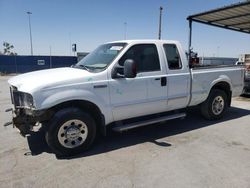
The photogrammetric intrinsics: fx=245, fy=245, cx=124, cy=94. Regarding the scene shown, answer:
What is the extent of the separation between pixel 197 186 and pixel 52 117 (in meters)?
2.51

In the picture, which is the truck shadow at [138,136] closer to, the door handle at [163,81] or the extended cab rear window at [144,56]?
the door handle at [163,81]

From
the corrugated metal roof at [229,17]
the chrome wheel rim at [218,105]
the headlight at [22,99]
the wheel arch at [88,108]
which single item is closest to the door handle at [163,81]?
the wheel arch at [88,108]

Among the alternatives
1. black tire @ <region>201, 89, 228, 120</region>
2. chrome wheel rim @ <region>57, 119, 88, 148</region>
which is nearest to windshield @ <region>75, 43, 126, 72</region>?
chrome wheel rim @ <region>57, 119, 88, 148</region>

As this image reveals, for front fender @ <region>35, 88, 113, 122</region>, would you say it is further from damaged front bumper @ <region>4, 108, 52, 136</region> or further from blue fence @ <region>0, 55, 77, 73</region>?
blue fence @ <region>0, 55, 77, 73</region>

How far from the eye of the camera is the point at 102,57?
5016mm

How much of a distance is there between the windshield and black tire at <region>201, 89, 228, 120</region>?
2.81 m

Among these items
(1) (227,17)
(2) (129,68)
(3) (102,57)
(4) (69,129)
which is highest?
(1) (227,17)

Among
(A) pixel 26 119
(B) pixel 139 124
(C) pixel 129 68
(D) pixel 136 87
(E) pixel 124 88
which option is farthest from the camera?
(B) pixel 139 124

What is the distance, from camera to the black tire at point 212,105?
6297mm

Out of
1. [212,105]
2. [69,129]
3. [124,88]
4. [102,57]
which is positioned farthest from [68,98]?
[212,105]

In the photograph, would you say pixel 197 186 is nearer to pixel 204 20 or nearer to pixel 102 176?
pixel 102 176

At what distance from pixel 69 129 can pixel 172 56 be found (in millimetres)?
2789

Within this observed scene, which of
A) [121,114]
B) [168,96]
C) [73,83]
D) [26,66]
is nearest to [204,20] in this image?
[168,96]

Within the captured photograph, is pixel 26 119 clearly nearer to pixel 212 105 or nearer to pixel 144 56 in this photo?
pixel 144 56
